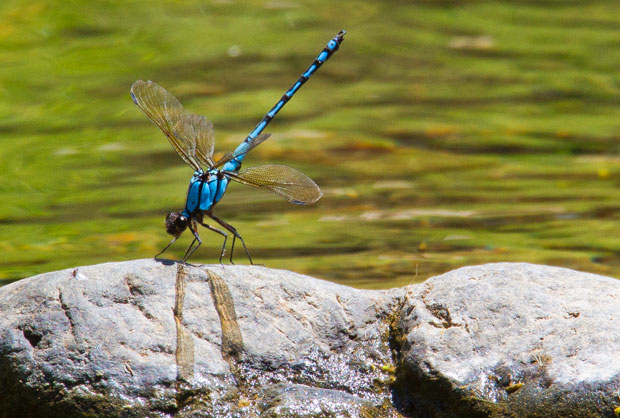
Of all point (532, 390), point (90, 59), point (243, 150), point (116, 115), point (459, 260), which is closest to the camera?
point (532, 390)

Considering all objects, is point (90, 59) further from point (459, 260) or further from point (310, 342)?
point (310, 342)

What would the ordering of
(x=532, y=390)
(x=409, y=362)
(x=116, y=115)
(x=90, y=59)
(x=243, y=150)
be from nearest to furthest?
(x=532, y=390)
(x=409, y=362)
(x=243, y=150)
(x=116, y=115)
(x=90, y=59)

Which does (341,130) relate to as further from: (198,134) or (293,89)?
(198,134)

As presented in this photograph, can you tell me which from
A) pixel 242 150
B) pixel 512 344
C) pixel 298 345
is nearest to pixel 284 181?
pixel 242 150

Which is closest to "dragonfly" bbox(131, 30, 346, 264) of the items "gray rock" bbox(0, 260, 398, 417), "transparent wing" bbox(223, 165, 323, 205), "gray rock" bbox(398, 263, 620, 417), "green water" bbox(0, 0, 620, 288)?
"transparent wing" bbox(223, 165, 323, 205)

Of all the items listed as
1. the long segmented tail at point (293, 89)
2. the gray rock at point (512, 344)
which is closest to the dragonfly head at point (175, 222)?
the long segmented tail at point (293, 89)

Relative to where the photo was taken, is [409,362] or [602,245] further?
[602,245]

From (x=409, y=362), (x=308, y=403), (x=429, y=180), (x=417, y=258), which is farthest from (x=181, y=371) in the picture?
(x=429, y=180)

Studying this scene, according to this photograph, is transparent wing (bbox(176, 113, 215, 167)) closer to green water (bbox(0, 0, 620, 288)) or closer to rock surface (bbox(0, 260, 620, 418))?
rock surface (bbox(0, 260, 620, 418))
